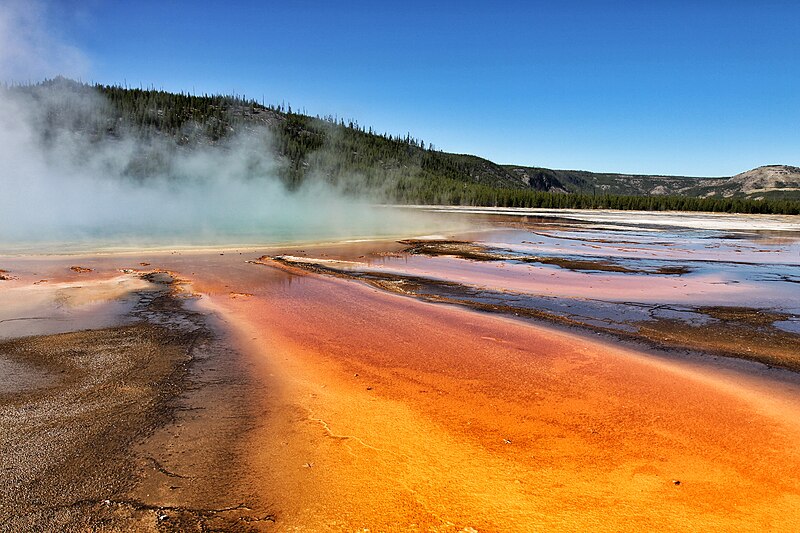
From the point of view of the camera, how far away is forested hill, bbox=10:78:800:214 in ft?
325

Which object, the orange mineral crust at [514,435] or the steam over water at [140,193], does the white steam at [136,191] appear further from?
the orange mineral crust at [514,435]

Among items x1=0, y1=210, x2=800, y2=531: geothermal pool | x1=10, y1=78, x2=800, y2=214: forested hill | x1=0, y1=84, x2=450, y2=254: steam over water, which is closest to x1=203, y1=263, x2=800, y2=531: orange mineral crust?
x1=0, y1=210, x2=800, y2=531: geothermal pool

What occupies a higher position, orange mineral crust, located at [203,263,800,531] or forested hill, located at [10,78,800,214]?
forested hill, located at [10,78,800,214]

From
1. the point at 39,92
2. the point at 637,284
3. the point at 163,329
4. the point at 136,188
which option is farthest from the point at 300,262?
the point at 39,92

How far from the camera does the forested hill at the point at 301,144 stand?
99125 millimetres

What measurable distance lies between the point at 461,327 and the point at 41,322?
7.12 metres

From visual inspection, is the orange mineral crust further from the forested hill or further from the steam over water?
the forested hill

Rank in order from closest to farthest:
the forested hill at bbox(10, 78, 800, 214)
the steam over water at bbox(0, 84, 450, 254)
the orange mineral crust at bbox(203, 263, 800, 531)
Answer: the orange mineral crust at bbox(203, 263, 800, 531) → the steam over water at bbox(0, 84, 450, 254) → the forested hill at bbox(10, 78, 800, 214)

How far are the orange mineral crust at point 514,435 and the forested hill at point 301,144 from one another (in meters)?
97.0

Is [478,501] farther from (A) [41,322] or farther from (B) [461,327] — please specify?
(A) [41,322]

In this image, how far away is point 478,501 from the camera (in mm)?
3559

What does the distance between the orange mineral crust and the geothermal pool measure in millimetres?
24

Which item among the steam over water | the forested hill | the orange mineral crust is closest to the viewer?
the orange mineral crust

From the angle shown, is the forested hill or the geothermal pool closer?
the geothermal pool
